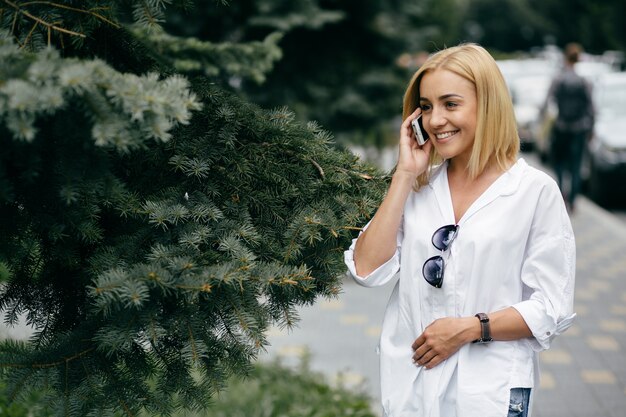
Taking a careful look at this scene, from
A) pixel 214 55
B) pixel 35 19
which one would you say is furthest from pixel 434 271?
pixel 214 55

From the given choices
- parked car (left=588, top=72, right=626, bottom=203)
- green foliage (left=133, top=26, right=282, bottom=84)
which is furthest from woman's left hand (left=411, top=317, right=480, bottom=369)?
parked car (left=588, top=72, right=626, bottom=203)

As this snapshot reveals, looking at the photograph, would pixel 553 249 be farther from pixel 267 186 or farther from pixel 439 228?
pixel 267 186

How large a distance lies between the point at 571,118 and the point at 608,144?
1.33 meters

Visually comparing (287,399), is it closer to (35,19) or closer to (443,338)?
(443,338)

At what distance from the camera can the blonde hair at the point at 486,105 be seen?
7.22ft

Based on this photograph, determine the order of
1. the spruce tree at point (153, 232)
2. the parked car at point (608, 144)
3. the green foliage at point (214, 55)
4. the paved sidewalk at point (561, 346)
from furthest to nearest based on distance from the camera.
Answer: the parked car at point (608, 144)
the paved sidewalk at point (561, 346)
the green foliage at point (214, 55)
the spruce tree at point (153, 232)

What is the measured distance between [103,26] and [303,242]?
0.97 m

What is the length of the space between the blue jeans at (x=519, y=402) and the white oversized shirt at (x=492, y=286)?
0.03 meters

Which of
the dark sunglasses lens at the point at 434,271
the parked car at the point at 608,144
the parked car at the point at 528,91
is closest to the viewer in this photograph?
the dark sunglasses lens at the point at 434,271

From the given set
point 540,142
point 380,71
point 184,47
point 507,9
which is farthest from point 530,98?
point 507,9

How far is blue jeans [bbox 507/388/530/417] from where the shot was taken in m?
2.14

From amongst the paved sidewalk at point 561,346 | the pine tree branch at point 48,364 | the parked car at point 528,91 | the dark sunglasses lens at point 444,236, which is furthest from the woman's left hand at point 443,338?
the parked car at point 528,91

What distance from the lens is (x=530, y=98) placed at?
62.3 ft

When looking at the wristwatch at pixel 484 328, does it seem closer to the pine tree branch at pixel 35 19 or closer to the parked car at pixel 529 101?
the pine tree branch at pixel 35 19
